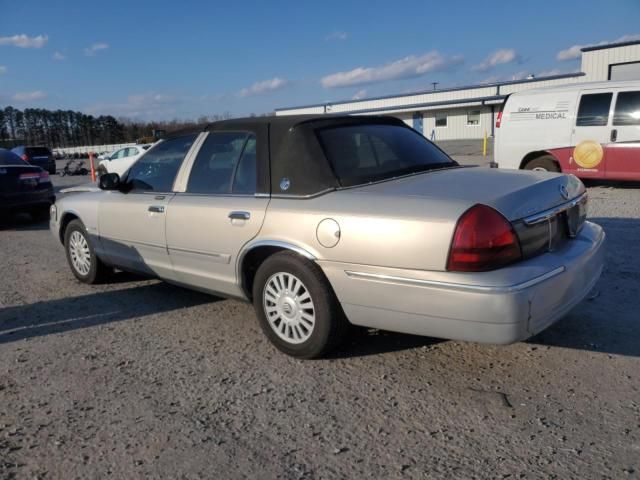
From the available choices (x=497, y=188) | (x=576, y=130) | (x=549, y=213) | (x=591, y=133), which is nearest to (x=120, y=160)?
(x=576, y=130)

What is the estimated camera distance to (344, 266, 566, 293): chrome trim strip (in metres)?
2.68

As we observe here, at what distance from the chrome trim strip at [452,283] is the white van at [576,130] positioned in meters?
7.73

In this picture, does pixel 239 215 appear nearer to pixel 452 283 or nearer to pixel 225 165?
pixel 225 165

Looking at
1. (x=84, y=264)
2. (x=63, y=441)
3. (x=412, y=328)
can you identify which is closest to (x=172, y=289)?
(x=84, y=264)

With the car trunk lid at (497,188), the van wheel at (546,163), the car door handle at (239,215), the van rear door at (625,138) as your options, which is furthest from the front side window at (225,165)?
the van rear door at (625,138)

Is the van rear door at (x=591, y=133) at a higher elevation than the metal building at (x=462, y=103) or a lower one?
lower

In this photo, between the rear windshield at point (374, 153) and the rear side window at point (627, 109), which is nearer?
the rear windshield at point (374, 153)

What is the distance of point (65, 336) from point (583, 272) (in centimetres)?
365

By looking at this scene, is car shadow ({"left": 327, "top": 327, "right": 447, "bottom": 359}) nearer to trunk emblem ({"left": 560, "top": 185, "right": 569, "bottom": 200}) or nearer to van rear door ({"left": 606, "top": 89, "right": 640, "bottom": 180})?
trunk emblem ({"left": 560, "top": 185, "right": 569, "bottom": 200})

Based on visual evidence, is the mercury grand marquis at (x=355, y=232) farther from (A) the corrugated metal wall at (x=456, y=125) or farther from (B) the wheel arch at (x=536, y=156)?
(A) the corrugated metal wall at (x=456, y=125)

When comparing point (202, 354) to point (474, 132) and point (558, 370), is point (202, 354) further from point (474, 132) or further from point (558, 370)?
point (474, 132)

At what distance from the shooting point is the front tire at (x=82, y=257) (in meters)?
5.34

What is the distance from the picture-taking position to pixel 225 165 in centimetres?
402

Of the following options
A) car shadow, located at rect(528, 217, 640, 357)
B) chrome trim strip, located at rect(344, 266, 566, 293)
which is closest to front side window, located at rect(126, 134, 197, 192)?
chrome trim strip, located at rect(344, 266, 566, 293)
